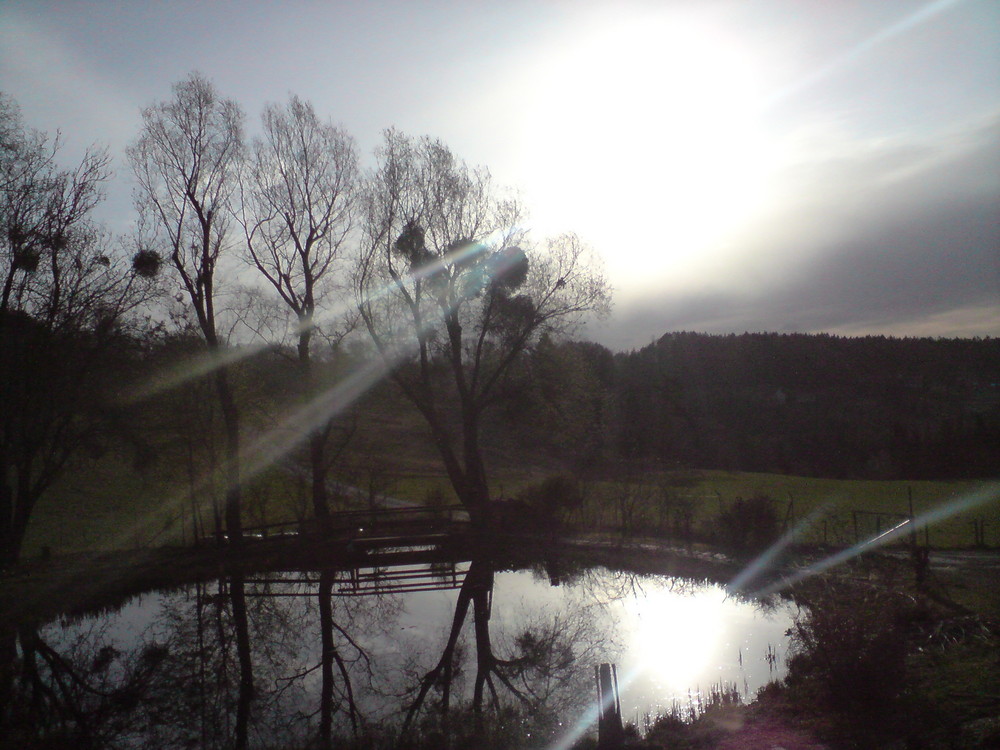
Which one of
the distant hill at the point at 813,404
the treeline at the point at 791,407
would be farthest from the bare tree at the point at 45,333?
the distant hill at the point at 813,404

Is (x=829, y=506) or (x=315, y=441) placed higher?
(x=315, y=441)

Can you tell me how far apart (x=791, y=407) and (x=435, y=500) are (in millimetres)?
39754

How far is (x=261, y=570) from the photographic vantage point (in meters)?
19.3

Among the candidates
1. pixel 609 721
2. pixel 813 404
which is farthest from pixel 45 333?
pixel 813 404

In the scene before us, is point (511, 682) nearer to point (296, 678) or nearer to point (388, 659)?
point (388, 659)

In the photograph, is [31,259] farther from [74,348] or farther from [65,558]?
[65,558]

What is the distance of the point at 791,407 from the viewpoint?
5659 centimetres

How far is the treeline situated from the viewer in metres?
35.8

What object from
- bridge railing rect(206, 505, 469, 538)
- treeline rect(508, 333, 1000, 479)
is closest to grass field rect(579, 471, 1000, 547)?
treeline rect(508, 333, 1000, 479)

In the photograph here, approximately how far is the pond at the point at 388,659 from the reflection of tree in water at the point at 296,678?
0.13 ft

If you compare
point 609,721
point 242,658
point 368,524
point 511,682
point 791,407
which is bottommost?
point 511,682

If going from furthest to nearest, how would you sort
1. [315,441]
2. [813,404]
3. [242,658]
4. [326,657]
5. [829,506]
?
[813,404]
[829,506]
[315,441]
[242,658]
[326,657]

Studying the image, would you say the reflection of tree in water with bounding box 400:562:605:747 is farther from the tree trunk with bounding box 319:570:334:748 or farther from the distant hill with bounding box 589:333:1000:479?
the distant hill with bounding box 589:333:1000:479

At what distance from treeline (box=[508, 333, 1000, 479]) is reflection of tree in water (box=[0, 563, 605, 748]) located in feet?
45.9
